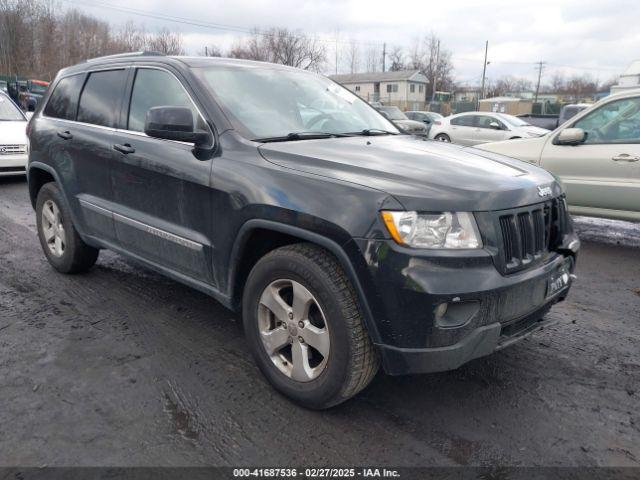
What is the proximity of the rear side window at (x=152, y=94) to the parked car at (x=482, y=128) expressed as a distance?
1276 centimetres

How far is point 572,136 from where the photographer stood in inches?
243

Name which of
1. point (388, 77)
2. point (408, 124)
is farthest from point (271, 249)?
point (388, 77)

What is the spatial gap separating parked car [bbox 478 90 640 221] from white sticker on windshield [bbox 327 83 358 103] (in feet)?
10.7

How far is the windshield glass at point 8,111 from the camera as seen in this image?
1037 cm

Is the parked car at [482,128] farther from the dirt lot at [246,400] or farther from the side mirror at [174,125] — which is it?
the side mirror at [174,125]

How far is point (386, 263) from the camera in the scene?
2.34 m

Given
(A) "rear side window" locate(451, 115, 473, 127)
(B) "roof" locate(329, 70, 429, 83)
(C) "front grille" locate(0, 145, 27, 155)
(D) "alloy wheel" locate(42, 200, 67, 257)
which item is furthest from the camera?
(B) "roof" locate(329, 70, 429, 83)

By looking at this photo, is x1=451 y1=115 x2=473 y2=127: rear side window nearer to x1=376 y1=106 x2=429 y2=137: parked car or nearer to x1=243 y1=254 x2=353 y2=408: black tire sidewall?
x1=376 y1=106 x2=429 y2=137: parked car

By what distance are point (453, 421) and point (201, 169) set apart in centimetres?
197

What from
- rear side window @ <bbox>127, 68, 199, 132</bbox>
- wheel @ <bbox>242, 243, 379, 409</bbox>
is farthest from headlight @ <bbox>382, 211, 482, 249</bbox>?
rear side window @ <bbox>127, 68, 199, 132</bbox>

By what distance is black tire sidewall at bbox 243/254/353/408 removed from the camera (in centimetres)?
250

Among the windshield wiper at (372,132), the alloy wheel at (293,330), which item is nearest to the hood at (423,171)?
the windshield wiper at (372,132)

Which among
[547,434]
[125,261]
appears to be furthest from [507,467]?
[125,261]

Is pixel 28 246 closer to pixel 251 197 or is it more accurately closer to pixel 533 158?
pixel 251 197
